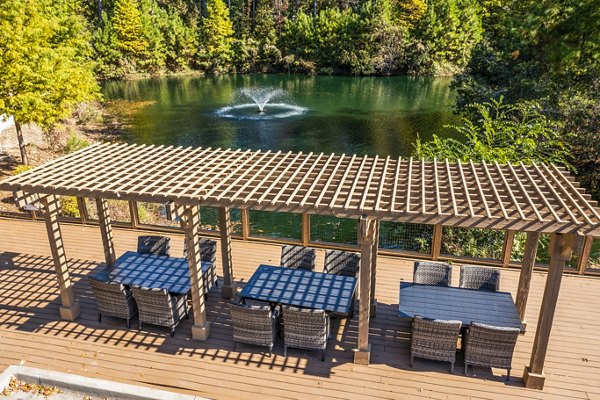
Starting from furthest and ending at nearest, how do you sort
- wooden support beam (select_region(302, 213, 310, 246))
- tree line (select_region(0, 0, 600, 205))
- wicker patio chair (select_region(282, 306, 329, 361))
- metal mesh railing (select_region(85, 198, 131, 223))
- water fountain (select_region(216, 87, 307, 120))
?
1. water fountain (select_region(216, 87, 307, 120))
2. tree line (select_region(0, 0, 600, 205))
3. metal mesh railing (select_region(85, 198, 131, 223))
4. wooden support beam (select_region(302, 213, 310, 246))
5. wicker patio chair (select_region(282, 306, 329, 361))

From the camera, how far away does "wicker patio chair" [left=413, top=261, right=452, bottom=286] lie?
6.77 metres

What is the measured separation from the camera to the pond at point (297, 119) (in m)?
12.9

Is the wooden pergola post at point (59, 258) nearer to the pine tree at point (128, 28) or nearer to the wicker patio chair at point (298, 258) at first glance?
the wicker patio chair at point (298, 258)

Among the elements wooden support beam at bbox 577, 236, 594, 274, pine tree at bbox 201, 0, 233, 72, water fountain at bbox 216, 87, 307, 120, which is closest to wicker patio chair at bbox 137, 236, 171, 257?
wooden support beam at bbox 577, 236, 594, 274

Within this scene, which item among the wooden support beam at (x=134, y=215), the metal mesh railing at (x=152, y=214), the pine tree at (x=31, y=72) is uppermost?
the pine tree at (x=31, y=72)

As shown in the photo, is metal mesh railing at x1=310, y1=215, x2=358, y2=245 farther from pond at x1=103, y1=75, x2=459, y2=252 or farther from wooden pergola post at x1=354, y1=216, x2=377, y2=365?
wooden pergola post at x1=354, y1=216, x2=377, y2=365

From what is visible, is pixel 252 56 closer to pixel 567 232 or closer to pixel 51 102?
pixel 51 102

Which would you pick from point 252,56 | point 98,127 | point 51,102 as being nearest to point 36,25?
point 51,102

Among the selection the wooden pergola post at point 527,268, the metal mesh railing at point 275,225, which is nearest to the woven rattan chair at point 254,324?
the wooden pergola post at point 527,268

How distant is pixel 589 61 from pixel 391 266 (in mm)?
13282

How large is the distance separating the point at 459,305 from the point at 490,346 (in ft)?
2.78

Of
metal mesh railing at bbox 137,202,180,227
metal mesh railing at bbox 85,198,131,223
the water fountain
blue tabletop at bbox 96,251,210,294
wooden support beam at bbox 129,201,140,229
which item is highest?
blue tabletop at bbox 96,251,210,294

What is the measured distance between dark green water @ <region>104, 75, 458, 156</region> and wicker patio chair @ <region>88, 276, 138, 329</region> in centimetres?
1658

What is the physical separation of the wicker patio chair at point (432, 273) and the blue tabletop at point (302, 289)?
103 cm
